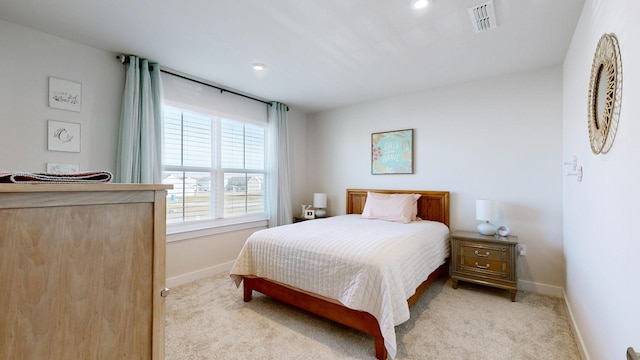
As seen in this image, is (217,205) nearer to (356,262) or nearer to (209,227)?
(209,227)

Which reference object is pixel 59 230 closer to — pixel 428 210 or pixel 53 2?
pixel 53 2

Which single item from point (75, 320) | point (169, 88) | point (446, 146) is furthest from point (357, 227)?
point (169, 88)

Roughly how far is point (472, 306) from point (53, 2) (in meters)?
4.20

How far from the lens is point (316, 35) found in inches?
90.7

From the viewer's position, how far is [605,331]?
1413 millimetres

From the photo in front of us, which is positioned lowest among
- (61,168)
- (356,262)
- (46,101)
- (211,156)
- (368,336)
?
(368,336)

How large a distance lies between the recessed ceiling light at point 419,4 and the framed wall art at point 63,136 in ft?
9.92

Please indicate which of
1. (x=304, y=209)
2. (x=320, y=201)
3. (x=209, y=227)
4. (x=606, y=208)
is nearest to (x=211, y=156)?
(x=209, y=227)

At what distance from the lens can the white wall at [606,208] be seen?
3.58ft

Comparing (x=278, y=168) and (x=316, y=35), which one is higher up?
(x=316, y=35)

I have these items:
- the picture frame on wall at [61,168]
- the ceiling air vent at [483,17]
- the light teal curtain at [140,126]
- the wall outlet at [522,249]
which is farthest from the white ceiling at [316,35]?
the wall outlet at [522,249]

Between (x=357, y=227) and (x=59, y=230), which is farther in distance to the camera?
(x=357, y=227)

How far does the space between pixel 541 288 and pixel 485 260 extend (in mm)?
749

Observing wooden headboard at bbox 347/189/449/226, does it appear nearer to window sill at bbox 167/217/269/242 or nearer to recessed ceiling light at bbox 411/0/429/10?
window sill at bbox 167/217/269/242
